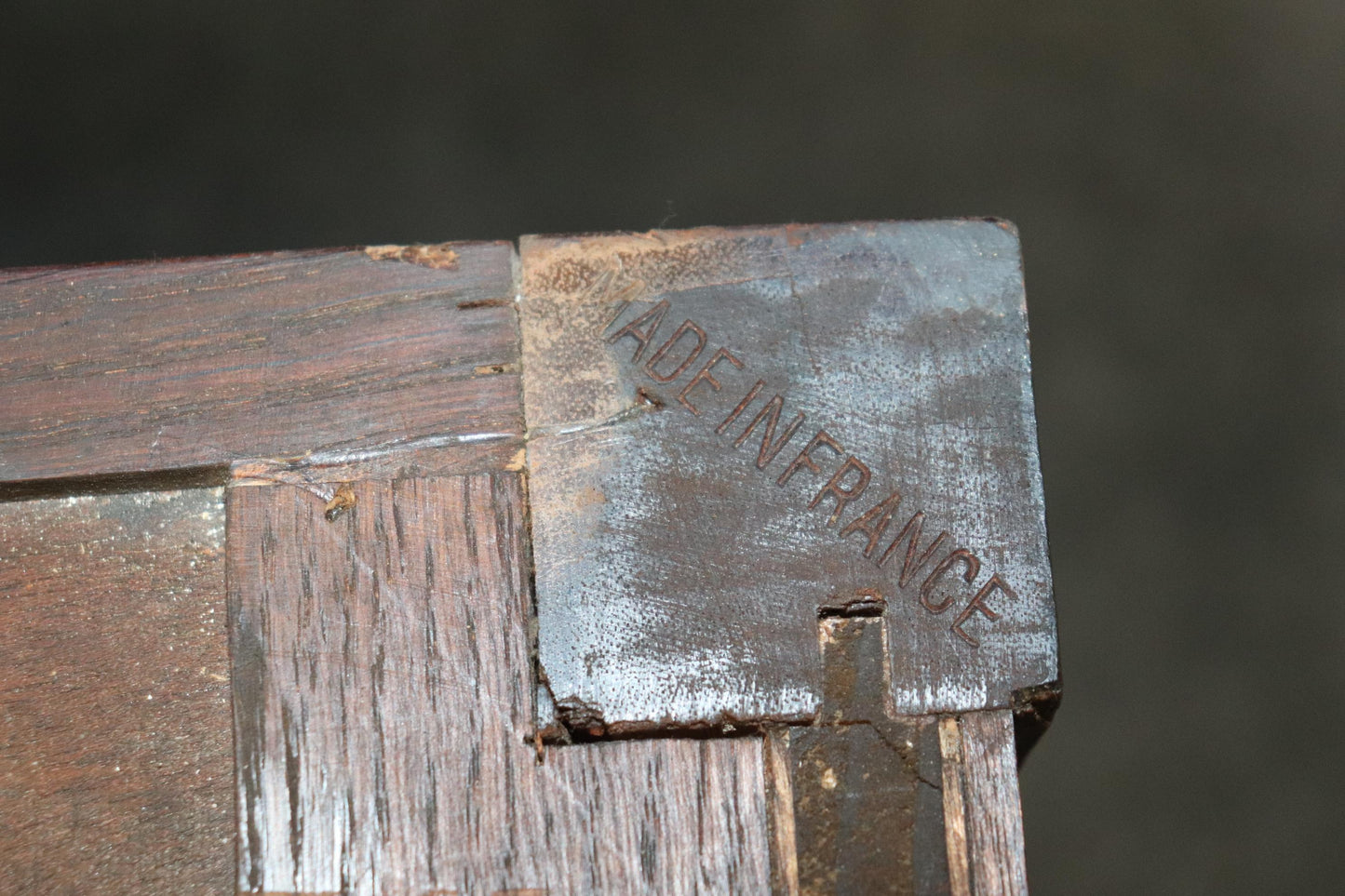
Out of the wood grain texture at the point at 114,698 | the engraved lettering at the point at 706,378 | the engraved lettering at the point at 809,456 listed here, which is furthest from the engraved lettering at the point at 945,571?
the wood grain texture at the point at 114,698

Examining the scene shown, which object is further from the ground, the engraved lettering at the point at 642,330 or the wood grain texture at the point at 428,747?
the engraved lettering at the point at 642,330

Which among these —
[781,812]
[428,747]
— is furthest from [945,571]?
[428,747]

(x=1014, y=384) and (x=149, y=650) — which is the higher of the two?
(x=1014, y=384)

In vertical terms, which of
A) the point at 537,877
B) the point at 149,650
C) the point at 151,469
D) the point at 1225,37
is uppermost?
the point at 1225,37

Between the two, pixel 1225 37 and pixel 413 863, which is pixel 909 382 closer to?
pixel 413 863

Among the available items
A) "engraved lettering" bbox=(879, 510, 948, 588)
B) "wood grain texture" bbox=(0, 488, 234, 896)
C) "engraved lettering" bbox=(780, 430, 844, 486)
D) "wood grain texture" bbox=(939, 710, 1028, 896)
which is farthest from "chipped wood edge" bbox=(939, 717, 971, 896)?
"wood grain texture" bbox=(0, 488, 234, 896)

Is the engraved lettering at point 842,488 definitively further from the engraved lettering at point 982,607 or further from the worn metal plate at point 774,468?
the engraved lettering at point 982,607

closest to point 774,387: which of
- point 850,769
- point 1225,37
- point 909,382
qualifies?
point 909,382
